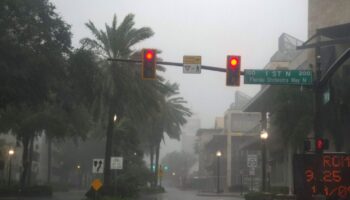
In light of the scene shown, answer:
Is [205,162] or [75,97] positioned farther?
[205,162]

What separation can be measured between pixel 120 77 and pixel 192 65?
16.2 m

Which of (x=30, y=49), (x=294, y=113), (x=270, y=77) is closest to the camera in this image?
(x=270, y=77)

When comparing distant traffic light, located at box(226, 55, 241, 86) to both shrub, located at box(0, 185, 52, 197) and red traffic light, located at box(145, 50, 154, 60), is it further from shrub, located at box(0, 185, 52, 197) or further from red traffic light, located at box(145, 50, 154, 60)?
shrub, located at box(0, 185, 52, 197)

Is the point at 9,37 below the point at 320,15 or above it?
below

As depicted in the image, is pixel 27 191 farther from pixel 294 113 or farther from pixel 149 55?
pixel 149 55

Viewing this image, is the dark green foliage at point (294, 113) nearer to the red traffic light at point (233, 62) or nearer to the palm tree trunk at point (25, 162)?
the palm tree trunk at point (25, 162)

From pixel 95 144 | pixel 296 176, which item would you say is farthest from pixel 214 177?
pixel 296 176

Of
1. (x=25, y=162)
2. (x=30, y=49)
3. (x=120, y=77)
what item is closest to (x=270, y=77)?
(x=30, y=49)

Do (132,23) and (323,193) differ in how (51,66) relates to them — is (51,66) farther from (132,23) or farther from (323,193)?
(323,193)

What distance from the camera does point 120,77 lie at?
39875 millimetres

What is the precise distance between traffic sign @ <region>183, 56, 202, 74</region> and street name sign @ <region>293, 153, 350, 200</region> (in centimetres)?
684

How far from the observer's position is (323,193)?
1842 centimetres

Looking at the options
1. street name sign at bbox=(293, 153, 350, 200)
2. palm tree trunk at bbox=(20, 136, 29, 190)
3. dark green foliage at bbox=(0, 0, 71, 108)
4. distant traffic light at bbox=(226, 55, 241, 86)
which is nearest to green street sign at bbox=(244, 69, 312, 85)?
distant traffic light at bbox=(226, 55, 241, 86)

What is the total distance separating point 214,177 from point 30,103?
301 feet
